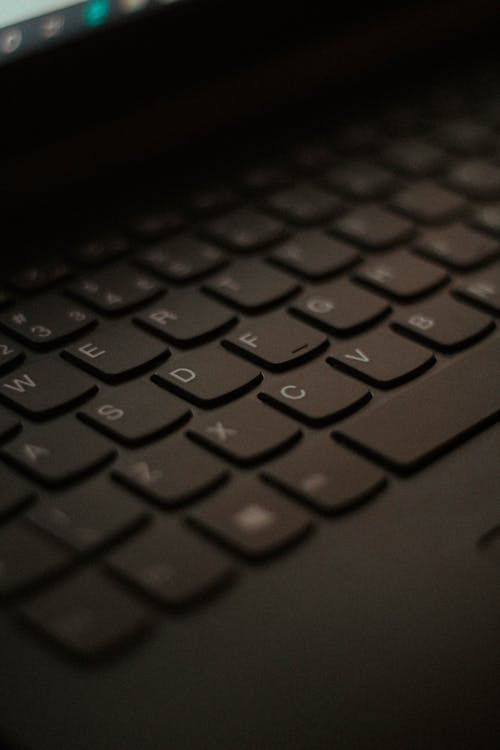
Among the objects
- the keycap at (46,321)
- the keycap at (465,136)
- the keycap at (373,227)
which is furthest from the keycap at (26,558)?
the keycap at (465,136)

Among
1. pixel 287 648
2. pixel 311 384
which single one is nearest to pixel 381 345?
pixel 311 384

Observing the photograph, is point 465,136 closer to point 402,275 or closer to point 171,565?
point 402,275

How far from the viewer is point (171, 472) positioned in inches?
12.3

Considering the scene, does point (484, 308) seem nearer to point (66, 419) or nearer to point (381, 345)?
point (381, 345)

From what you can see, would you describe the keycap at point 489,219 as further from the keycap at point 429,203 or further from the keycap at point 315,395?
the keycap at point 315,395

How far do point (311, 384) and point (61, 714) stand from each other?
0.49 ft

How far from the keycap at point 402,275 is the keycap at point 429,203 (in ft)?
0.12

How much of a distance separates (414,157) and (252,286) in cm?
15

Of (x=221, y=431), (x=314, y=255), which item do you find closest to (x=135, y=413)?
(x=221, y=431)

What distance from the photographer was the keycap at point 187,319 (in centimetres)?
38

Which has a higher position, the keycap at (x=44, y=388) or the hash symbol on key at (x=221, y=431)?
the keycap at (x=44, y=388)

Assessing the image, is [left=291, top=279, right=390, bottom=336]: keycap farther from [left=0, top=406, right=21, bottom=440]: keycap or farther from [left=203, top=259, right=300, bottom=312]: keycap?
[left=0, top=406, right=21, bottom=440]: keycap

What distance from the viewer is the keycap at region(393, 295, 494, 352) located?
1.24ft

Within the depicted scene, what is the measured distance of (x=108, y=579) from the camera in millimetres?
279
